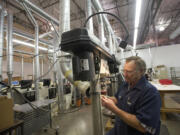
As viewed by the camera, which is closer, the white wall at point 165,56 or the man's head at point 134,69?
the man's head at point 134,69

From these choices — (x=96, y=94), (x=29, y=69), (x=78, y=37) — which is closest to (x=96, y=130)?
(x=96, y=94)

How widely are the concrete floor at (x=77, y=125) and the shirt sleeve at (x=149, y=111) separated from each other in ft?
5.47

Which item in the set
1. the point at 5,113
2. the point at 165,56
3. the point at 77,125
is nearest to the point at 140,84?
the point at 5,113

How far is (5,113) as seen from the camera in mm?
1189

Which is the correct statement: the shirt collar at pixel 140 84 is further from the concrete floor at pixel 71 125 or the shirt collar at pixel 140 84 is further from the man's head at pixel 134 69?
the concrete floor at pixel 71 125

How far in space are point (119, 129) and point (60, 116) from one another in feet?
7.82

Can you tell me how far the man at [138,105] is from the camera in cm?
64

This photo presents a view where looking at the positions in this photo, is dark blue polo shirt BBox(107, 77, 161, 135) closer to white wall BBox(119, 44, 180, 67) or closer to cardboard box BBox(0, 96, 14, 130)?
cardboard box BBox(0, 96, 14, 130)

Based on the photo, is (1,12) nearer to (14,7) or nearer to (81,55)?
(14,7)

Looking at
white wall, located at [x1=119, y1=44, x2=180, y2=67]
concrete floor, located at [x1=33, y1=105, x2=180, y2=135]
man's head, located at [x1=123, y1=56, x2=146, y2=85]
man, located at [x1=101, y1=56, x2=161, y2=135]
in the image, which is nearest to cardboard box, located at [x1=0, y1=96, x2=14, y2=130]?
concrete floor, located at [x1=33, y1=105, x2=180, y2=135]

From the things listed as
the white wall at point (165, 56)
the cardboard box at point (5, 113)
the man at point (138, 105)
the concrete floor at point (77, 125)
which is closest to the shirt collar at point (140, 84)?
the man at point (138, 105)

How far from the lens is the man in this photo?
0.64 m

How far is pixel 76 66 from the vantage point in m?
0.67

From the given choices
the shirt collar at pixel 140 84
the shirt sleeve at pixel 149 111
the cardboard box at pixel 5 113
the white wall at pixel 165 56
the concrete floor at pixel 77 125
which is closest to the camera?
the shirt sleeve at pixel 149 111
